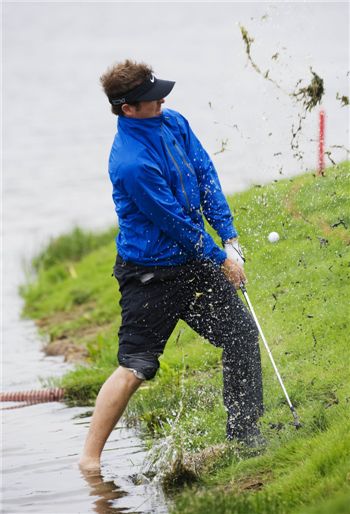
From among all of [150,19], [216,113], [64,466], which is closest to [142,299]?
[64,466]

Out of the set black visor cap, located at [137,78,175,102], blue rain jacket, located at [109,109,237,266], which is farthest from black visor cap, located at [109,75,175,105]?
blue rain jacket, located at [109,109,237,266]

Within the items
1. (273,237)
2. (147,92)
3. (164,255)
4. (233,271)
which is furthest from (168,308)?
(273,237)

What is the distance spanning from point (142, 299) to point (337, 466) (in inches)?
65.1

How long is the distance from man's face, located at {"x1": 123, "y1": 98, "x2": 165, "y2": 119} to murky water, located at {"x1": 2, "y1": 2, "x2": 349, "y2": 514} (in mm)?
1348

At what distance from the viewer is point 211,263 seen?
21.1 ft

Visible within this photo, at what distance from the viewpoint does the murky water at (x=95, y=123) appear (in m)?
7.29

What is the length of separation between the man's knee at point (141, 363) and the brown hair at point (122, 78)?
4.69 ft

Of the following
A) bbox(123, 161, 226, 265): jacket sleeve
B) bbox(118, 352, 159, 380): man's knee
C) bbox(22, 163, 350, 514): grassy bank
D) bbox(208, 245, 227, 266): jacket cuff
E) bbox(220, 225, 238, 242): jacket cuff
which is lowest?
bbox(22, 163, 350, 514): grassy bank

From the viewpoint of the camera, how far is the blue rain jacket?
20.2ft

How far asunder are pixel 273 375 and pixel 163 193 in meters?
1.87

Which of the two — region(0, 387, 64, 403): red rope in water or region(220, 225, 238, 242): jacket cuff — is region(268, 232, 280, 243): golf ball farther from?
region(220, 225, 238, 242): jacket cuff

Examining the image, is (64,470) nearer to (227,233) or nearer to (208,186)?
(227,233)

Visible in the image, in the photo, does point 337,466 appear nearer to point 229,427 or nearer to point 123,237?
point 229,427

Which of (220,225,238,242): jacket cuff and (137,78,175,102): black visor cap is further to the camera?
(220,225,238,242): jacket cuff
